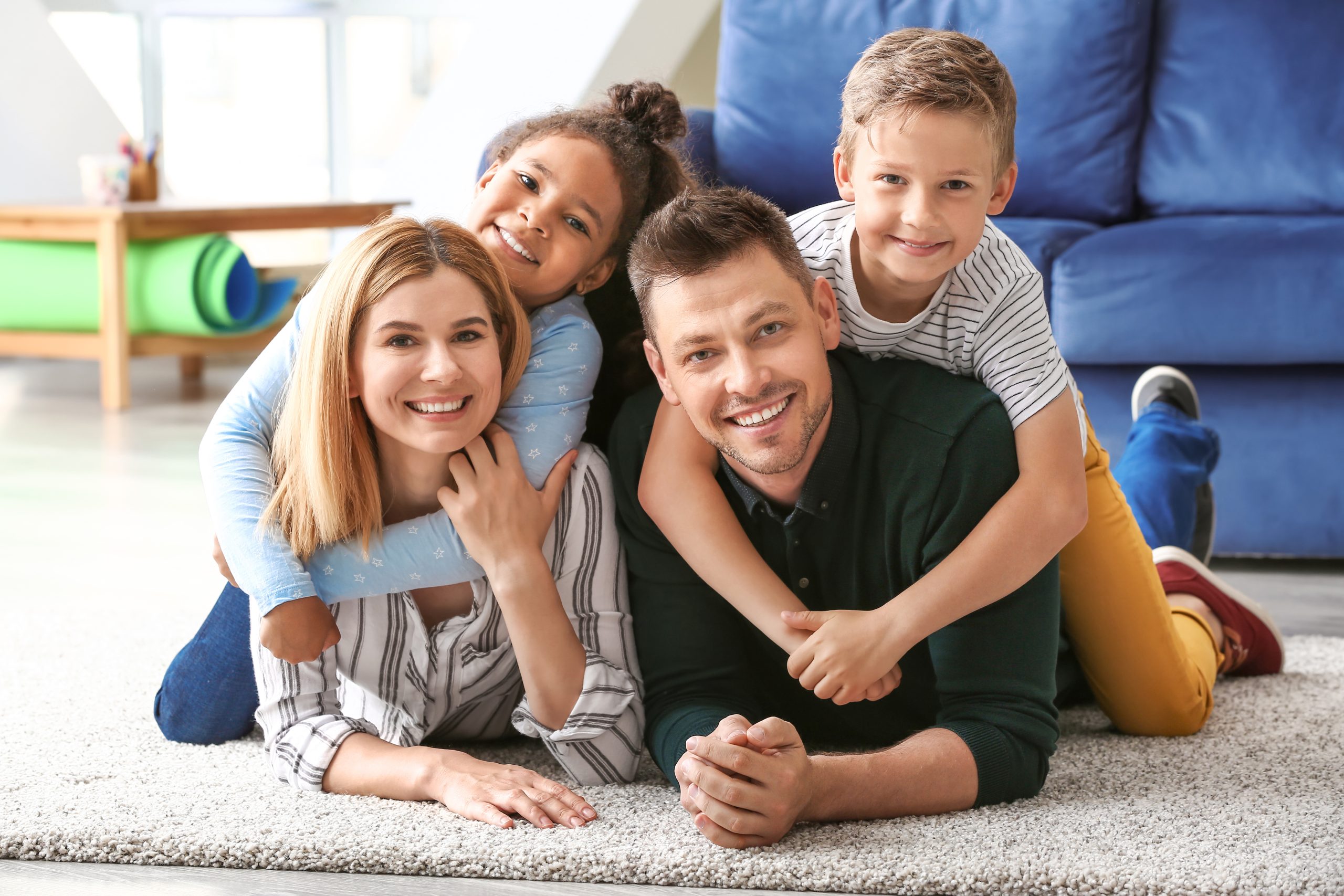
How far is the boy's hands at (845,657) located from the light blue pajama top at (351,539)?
0.35 metres

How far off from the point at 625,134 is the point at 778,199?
3.52ft

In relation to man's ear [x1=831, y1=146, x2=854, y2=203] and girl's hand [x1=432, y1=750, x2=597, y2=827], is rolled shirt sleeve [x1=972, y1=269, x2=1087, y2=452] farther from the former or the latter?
girl's hand [x1=432, y1=750, x2=597, y2=827]

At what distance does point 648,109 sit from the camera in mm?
1665

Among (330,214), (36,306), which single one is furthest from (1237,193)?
(36,306)

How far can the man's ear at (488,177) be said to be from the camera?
164 centimetres

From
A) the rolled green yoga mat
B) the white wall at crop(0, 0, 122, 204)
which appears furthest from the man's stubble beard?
the white wall at crop(0, 0, 122, 204)

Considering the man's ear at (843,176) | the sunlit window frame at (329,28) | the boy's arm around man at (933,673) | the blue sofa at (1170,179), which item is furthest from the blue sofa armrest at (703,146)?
the sunlit window frame at (329,28)

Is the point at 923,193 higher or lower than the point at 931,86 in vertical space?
lower

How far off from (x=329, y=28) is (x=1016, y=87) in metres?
4.19

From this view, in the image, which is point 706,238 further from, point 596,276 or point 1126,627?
point 1126,627

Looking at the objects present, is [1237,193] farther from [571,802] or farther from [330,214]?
[330,214]

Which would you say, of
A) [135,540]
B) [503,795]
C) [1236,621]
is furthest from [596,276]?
[135,540]

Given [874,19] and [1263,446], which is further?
[874,19]

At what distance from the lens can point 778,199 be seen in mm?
2670
